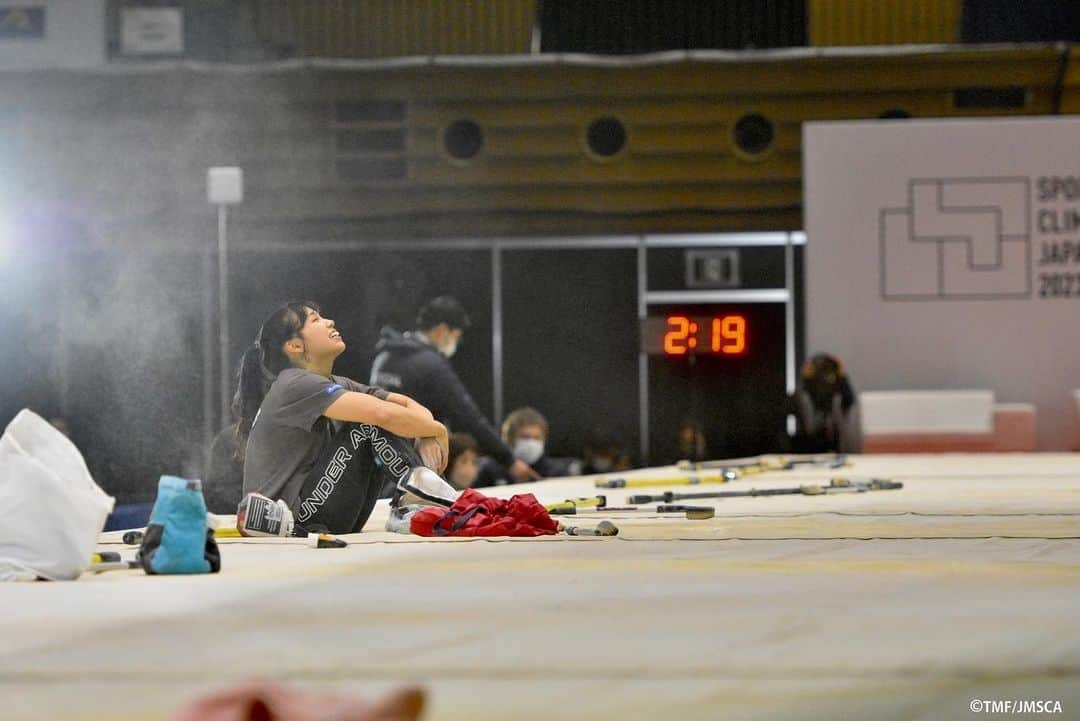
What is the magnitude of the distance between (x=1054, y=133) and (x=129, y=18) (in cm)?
564

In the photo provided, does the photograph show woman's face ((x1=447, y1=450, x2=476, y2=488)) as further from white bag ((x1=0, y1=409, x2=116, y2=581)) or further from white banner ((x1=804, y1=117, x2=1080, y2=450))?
white banner ((x1=804, y1=117, x2=1080, y2=450))

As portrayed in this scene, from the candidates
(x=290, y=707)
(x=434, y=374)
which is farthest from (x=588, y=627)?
(x=434, y=374)

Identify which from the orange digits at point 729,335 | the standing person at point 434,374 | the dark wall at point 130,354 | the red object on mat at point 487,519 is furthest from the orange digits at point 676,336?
the red object on mat at point 487,519

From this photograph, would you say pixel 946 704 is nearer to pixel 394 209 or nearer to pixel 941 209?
pixel 941 209

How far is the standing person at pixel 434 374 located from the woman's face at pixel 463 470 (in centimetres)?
8

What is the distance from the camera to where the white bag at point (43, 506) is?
8.34 feet

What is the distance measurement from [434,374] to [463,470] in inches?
14.6

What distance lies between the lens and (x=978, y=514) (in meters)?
3.88

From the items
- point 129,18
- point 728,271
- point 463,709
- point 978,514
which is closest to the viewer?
point 463,709

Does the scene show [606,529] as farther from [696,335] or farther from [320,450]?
[696,335]

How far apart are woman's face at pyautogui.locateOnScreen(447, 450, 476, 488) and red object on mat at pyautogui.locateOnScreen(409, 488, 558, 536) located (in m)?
2.06

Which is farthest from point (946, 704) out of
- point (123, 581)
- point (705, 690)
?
point (123, 581)

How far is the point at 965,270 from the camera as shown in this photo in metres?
8.33

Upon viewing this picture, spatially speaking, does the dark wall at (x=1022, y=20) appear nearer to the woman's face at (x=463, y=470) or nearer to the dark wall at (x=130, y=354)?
the dark wall at (x=130, y=354)
